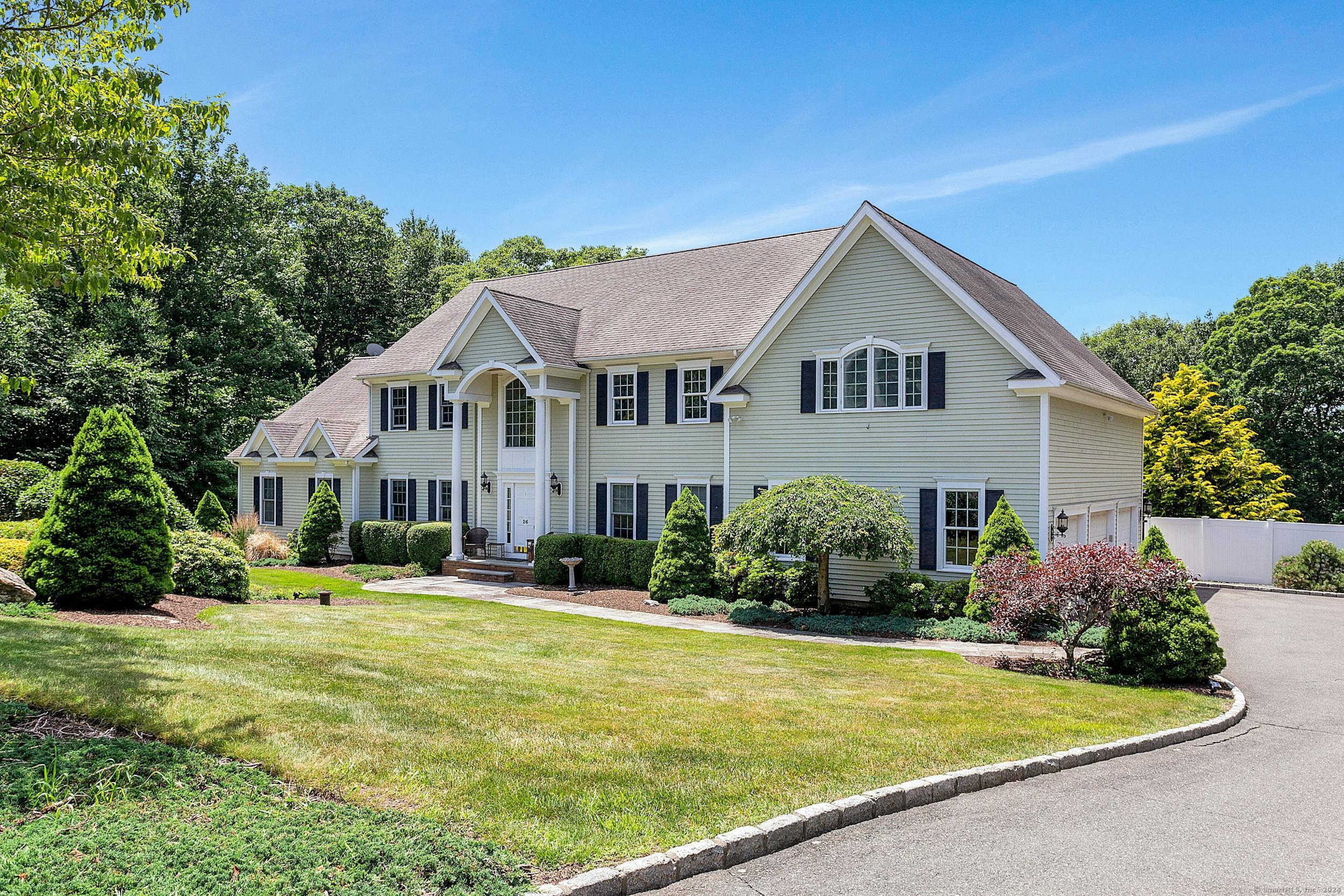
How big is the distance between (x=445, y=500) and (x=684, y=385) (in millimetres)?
9727

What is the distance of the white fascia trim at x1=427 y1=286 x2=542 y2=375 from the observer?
79.2 ft

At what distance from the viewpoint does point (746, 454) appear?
69.8 ft

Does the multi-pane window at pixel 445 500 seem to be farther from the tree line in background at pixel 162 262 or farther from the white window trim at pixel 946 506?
the white window trim at pixel 946 506

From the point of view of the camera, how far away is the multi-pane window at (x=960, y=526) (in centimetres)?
1827

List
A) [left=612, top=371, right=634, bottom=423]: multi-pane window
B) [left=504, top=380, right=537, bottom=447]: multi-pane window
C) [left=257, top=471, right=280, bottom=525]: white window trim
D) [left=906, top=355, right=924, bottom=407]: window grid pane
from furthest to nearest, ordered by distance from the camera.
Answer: [left=257, top=471, right=280, bottom=525]: white window trim → [left=504, top=380, right=537, bottom=447]: multi-pane window → [left=612, top=371, right=634, bottom=423]: multi-pane window → [left=906, top=355, right=924, bottom=407]: window grid pane

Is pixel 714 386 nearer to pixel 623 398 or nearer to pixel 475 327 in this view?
pixel 623 398

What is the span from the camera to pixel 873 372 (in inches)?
765

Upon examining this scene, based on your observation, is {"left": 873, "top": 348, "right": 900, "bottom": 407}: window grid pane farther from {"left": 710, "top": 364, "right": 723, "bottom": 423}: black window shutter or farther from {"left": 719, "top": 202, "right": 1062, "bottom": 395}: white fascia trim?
{"left": 710, "top": 364, "right": 723, "bottom": 423}: black window shutter

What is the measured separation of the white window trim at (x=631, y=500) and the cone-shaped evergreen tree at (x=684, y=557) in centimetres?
327

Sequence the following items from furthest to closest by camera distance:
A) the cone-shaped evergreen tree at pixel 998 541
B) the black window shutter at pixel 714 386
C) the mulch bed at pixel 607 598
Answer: the black window shutter at pixel 714 386 < the mulch bed at pixel 607 598 < the cone-shaped evergreen tree at pixel 998 541

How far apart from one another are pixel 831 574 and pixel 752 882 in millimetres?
14859

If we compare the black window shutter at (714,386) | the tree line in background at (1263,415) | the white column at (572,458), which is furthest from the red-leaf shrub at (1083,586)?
the tree line in background at (1263,415)

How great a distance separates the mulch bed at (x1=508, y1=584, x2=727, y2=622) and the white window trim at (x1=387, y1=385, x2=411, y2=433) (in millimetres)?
8882

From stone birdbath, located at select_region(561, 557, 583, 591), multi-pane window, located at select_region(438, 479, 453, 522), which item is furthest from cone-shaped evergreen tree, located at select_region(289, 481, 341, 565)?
stone birdbath, located at select_region(561, 557, 583, 591)
